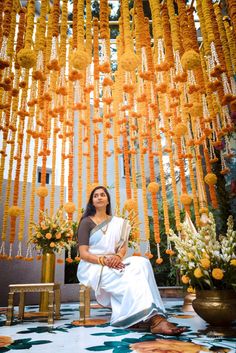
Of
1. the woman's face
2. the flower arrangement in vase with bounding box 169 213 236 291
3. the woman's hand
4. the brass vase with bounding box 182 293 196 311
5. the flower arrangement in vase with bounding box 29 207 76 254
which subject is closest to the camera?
the flower arrangement in vase with bounding box 169 213 236 291

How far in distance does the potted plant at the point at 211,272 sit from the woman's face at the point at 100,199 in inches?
37.3

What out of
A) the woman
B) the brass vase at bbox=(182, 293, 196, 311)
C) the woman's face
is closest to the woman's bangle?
the woman

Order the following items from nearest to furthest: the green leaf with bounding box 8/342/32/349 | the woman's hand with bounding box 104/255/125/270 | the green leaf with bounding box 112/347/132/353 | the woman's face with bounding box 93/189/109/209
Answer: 1. the green leaf with bounding box 112/347/132/353
2. the green leaf with bounding box 8/342/32/349
3. the woman's hand with bounding box 104/255/125/270
4. the woman's face with bounding box 93/189/109/209

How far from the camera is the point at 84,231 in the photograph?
2.91 m

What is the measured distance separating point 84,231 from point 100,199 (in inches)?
15.1

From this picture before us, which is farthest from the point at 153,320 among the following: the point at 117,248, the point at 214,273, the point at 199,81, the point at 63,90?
the point at 199,81

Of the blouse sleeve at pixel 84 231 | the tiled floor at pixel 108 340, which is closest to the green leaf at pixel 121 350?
the tiled floor at pixel 108 340

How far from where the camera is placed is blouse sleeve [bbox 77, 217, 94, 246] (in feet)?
9.45

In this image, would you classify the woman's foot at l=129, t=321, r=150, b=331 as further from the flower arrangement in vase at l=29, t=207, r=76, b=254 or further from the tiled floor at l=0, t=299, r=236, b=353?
the flower arrangement in vase at l=29, t=207, r=76, b=254

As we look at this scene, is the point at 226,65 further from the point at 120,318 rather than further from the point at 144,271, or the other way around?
the point at 120,318

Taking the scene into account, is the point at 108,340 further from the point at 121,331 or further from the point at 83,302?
the point at 83,302

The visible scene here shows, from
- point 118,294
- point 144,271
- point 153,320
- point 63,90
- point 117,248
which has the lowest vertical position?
point 153,320

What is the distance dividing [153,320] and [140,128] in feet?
8.97

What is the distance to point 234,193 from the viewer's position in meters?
3.93
